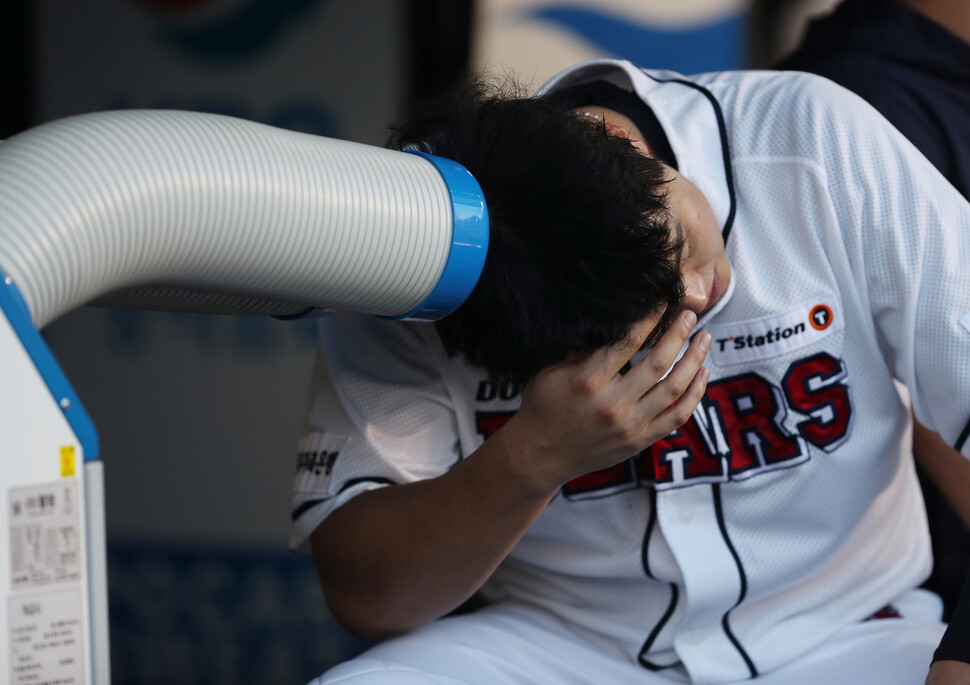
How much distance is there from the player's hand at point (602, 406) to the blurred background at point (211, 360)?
4.21ft

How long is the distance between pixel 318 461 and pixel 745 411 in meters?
0.42

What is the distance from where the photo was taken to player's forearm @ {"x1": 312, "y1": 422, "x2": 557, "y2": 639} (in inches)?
32.0

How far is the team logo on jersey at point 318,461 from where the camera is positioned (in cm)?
94

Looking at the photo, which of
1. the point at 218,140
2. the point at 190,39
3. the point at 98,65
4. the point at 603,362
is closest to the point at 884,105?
the point at 603,362

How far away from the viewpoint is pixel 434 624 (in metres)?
0.96

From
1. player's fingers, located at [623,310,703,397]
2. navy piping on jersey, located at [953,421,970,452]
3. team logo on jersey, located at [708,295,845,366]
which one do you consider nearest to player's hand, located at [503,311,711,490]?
player's fingers, located at [623,310,703,397]

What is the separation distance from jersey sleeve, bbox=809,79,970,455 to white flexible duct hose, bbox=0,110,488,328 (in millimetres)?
411

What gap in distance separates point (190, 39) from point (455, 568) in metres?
1.57

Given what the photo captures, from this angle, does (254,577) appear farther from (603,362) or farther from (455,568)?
(603,362)

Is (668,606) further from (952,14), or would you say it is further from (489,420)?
(952,14)

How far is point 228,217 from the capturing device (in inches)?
21.8

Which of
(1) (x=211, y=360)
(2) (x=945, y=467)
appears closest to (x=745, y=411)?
(2) (x=945, y=467)

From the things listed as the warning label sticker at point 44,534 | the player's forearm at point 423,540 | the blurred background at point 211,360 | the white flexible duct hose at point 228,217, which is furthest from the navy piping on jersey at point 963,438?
the blurred background at point 211,360

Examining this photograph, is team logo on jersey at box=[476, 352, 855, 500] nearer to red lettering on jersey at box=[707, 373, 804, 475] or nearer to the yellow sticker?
red lettering on jersey at box=[707, 373, 804, 475]
